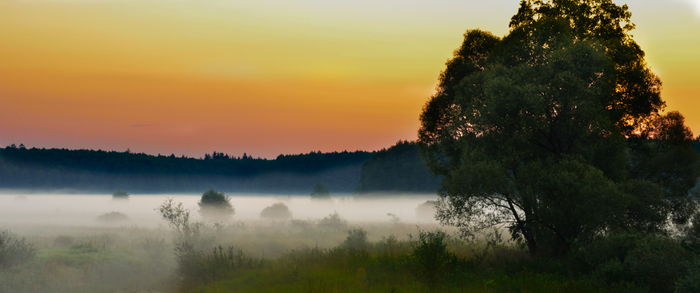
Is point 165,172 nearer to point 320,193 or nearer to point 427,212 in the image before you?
point 320,193

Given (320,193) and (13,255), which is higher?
(320,193)

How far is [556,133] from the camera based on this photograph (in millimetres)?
19172

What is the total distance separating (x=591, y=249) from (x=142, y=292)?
18.1 meters

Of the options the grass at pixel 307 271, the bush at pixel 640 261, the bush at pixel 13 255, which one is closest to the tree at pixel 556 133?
the bush at pixel 640 261

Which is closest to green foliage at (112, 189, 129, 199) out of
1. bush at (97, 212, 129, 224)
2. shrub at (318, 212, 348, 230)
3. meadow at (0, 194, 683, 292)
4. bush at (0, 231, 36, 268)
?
bush at (97, 212, 129, 224)

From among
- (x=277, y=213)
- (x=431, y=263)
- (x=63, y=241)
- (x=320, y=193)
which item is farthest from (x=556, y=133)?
(x=320, y=193)

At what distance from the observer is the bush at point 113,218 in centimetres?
5377

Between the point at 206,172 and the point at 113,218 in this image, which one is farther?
the point at 206,172

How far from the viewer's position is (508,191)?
1734 centimetres

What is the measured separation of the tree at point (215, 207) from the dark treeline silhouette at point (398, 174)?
136 feet

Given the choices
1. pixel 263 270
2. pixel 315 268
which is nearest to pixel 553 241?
pixel 315 268

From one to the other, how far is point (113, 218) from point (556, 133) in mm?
52988

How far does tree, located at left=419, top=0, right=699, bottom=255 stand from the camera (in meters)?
17.1

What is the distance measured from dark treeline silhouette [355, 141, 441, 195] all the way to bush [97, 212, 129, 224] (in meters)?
45.6
